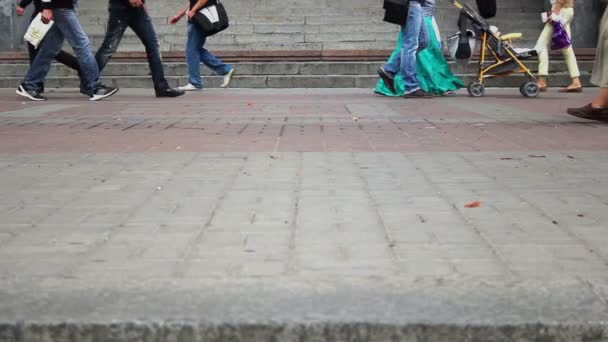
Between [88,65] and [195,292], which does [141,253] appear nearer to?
[195,292]

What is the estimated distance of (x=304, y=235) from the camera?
3.94m

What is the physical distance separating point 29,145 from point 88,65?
522 cm

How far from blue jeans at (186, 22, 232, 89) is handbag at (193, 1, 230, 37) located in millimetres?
128

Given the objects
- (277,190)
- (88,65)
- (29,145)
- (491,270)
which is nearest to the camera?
(491,270)

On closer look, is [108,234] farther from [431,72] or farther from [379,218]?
[431,72]

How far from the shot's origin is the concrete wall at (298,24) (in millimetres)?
18859

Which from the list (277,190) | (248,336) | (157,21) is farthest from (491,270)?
(157,21)

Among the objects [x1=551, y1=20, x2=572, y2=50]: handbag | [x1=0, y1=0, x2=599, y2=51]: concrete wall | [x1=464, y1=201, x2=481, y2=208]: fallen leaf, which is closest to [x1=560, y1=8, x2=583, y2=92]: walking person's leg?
[x1=551, y1=20, x2=572, y2=50]: handbag

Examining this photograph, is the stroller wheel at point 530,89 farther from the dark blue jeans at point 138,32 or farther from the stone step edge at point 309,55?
the dark blue jeans at point 138,32

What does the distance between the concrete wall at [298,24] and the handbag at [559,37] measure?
4303 millimetres

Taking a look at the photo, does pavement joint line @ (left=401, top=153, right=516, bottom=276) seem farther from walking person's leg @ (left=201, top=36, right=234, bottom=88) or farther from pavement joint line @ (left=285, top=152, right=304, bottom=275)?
walking person's leg @ (left=201, top=36, right=234, bottom=88)

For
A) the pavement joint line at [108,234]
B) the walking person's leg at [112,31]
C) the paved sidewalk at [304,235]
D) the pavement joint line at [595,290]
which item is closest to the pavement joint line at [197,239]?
the paved sidewalk at [304,235]

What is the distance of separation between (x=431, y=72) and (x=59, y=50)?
494 cm

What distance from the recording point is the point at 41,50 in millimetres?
12633
